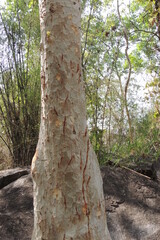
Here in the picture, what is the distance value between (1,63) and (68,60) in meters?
2.14

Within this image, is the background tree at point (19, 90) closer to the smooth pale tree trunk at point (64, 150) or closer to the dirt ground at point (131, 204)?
the dirt ground at point (131, 204)

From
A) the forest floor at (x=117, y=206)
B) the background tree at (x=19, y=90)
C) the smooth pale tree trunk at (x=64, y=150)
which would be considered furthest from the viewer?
the background tree at (x=19, y=90)

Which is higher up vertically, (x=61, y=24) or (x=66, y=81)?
(x=61, y=24)

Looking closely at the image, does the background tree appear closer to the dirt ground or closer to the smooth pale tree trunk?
the dirt ground

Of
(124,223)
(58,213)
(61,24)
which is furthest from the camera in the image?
(124,223)

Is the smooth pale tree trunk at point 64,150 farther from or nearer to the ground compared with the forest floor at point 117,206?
farther from the ground

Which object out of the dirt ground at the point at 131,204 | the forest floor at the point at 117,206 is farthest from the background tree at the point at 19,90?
the dirt ground at the point at 131,204

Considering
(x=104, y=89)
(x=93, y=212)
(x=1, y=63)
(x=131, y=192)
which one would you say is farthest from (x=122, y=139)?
(x=93, y=212)

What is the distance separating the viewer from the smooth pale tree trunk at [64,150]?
4.22ft

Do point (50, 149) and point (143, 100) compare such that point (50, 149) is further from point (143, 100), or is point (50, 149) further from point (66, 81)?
point (143, 100)

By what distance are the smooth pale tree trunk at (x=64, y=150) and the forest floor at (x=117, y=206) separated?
0.89 metres

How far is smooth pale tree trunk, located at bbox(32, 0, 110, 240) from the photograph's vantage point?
1.29 meters

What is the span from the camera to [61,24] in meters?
1.39

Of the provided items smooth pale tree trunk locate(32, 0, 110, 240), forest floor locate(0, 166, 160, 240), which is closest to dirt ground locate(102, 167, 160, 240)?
forest floor locate(0, 166, 160, 240)
